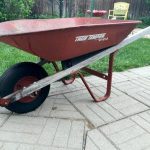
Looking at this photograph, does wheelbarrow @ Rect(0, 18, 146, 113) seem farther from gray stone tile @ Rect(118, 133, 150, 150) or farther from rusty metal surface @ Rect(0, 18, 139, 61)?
gray stone tile @ Rect(118, 133, 150, 150)

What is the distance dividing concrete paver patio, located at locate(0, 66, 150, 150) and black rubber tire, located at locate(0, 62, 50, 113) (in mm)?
92

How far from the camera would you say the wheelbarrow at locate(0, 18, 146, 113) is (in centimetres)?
241

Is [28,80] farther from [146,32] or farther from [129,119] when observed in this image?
[146,32]

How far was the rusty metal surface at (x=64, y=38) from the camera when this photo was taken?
92.2 inches

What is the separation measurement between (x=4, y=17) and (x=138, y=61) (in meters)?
4.22

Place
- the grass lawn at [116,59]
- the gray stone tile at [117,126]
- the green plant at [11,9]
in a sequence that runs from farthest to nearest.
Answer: the green plant at [11,9] → the grass lawn at [116,59] → the gray stone tile at [117,126]

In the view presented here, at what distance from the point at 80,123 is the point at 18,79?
80 cm

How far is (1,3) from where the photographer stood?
7594 mm

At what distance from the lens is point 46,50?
254cm

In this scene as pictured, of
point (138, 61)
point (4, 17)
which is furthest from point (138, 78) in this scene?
point (4, 17)

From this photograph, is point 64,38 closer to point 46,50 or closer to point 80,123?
point 46,50

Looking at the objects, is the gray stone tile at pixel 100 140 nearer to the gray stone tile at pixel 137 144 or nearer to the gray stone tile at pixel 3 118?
the gray stone tile at pixel 137 144

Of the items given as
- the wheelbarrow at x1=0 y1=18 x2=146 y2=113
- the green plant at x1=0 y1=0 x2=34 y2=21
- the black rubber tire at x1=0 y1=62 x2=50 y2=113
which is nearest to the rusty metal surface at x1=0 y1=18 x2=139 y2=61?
the wheelbarrow at x1=0 y1=18 x2=146 y2=113

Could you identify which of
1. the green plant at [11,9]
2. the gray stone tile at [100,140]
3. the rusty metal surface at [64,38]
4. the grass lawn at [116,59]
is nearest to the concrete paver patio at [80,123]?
the gray stone tile at [100,140]
